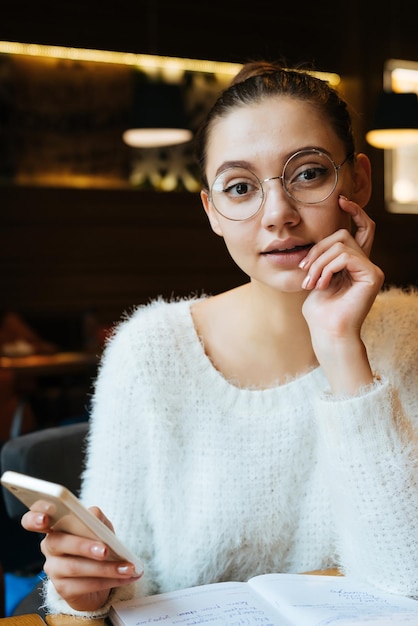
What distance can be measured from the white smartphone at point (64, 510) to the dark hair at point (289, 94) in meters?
0.83

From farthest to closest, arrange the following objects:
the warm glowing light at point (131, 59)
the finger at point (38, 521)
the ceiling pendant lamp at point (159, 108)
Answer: the warm glowing light at point (131, 59)
the ceiling pendant lamp at point (159, 108)
the finger at point (38, 521)

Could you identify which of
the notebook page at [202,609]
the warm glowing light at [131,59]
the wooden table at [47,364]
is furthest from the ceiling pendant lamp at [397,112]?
the notebook page at [202,609]

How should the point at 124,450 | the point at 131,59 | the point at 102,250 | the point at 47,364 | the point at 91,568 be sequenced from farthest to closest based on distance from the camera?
the point at 131,59 → the point at 102,250 → the point at 47,364 → the point at 124,450 → the point at 91,568

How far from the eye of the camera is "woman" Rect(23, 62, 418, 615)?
1303 millimetres

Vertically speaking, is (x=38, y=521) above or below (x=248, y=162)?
below

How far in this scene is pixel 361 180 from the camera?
161 centimetres

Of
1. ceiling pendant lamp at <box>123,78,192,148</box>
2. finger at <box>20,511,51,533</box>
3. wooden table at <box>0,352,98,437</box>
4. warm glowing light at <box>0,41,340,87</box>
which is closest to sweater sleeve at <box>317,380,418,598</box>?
finger at <box>20,511,51,533</box>

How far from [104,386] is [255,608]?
60 centimetres

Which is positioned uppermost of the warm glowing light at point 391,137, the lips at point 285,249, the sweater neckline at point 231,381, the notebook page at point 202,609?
the warm glowing light at point 391,137

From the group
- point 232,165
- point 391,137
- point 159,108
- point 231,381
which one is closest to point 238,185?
point 232,165

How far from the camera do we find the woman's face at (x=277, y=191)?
1406mm

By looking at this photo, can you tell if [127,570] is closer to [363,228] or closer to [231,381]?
[231,381]

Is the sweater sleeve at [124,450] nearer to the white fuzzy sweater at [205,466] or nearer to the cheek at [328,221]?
the white fuzzy sweater at [205,466]

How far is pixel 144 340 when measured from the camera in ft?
5.28
